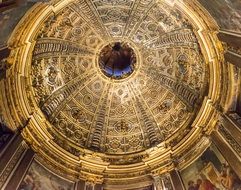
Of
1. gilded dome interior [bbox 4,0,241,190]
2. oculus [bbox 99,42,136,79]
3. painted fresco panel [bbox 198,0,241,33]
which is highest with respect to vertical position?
oculus [bbox 99,42,136,79]

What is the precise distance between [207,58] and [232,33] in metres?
3.12

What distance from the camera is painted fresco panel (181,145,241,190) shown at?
11.3 m

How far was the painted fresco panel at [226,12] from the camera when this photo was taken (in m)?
8.93

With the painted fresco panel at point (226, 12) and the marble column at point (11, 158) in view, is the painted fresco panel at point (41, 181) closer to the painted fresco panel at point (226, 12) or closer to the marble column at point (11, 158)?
the marble column at point (11, 158)

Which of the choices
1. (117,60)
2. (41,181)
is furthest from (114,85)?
(41,181)

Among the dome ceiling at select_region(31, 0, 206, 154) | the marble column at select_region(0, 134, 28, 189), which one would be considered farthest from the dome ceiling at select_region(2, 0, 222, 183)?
the marble column at select_region(0, 134, 28, 189)

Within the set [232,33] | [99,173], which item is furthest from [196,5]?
[99,173]

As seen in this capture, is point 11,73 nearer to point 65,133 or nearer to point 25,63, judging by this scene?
point 25,63

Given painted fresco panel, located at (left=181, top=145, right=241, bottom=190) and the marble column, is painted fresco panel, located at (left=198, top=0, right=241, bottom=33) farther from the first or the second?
the marble column

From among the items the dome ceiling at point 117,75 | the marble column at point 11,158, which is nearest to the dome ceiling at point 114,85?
the dome ceiling at point 117,75

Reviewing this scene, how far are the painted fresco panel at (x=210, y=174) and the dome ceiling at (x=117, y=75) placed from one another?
6.05ft

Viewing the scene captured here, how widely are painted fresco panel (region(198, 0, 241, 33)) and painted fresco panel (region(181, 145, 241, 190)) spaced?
4.07 m

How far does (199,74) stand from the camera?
14109 millimetres

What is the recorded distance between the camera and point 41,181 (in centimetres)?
1240
